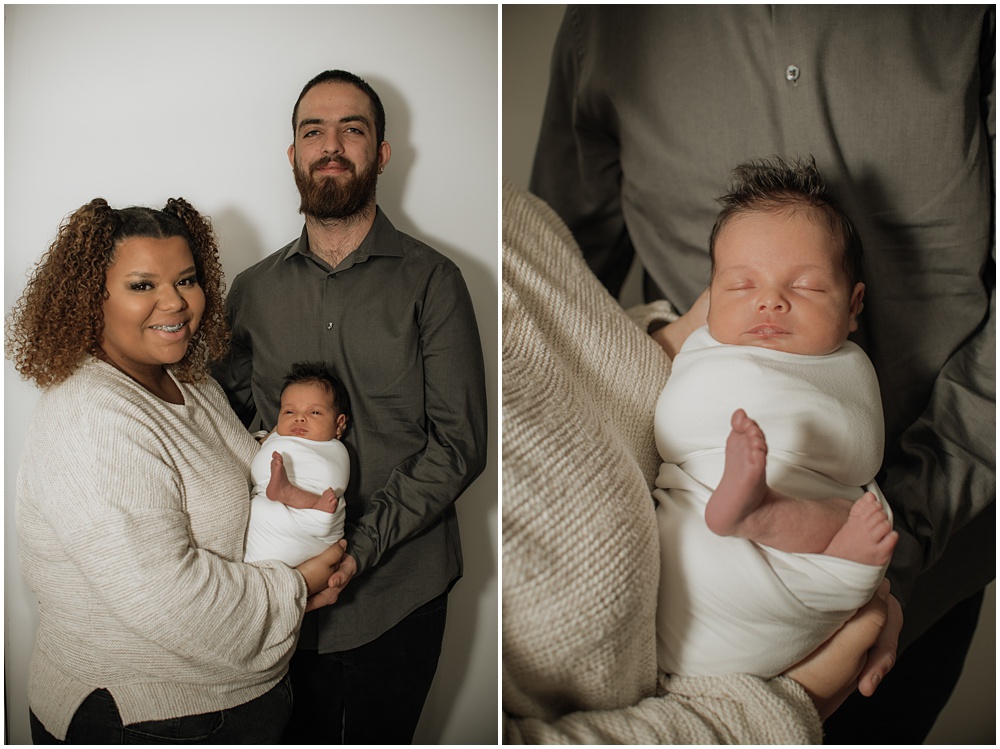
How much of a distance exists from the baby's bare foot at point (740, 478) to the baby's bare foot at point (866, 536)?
93mm

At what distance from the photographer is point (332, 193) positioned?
83 cm

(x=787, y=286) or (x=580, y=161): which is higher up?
(x=580, y=161)

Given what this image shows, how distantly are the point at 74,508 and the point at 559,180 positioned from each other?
29.7 inches

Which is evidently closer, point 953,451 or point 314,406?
point 314,406

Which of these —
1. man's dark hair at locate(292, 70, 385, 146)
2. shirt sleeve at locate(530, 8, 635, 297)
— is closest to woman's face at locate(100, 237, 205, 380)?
man's dark hair at locate(292, 70, 385, 146)

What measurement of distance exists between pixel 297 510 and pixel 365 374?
0.53 feet

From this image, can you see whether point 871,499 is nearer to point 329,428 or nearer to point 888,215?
point 888,215

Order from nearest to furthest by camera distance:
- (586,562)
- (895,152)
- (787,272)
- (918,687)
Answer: (586,562), (787,272), (895,152), (918,687)

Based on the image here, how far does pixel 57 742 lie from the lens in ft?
2.71

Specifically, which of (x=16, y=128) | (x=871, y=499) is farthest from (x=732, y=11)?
(x=16, y=128)

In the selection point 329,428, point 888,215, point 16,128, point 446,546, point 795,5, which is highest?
point 795,5

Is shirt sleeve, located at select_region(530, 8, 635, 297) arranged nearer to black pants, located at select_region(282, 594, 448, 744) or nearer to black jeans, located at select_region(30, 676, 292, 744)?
black pants, located at select_region(282, 594, 448, 744)

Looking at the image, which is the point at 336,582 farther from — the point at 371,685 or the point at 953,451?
the point at 953,451

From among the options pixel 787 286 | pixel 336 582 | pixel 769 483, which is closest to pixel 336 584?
pixel 336 582
